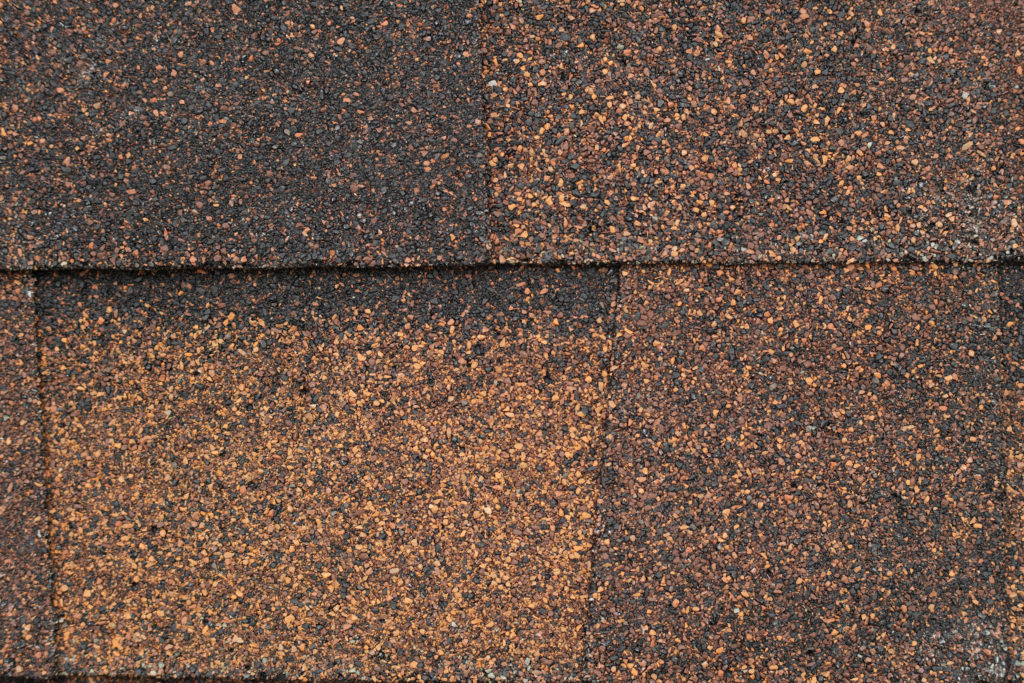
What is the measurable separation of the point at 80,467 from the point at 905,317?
7.42 feet

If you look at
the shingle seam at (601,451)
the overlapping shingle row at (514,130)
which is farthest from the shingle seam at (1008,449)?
the shingle seam at (601,451)

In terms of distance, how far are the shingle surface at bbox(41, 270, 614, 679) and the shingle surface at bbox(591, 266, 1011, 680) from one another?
0.85 ft

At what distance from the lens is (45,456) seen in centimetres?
199

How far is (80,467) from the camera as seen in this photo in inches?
78.7

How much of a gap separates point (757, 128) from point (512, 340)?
2.77 ft

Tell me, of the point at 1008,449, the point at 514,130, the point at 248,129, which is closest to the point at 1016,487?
the point at 1008,449

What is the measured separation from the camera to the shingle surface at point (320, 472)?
1.98 m

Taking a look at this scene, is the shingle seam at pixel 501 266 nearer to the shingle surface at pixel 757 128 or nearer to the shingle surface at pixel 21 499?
the shingle surface at pixel 757 128

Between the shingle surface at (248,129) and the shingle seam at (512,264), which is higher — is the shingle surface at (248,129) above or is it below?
above

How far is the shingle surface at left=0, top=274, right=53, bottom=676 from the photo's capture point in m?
1.97

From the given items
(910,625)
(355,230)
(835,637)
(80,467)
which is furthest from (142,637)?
(910,625)

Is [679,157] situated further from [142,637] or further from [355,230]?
[142,637]

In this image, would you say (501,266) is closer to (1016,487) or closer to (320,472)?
(320,472)

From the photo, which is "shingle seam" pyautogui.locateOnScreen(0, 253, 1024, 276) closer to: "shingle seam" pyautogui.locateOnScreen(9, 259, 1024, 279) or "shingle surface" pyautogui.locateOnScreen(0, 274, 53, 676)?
"shingle seam" pyautogui.locateOnScreen(9, 259, 1024, 279)
